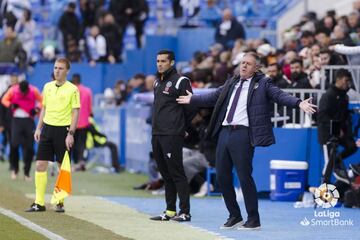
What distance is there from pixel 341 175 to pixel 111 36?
1462 centimetres

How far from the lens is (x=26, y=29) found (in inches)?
1278

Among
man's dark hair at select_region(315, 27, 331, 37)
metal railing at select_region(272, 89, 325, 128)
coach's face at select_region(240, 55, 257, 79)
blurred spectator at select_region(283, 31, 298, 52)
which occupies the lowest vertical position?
metal railing at select_region(272, 89, 325, 128)

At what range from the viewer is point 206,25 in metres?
31.9

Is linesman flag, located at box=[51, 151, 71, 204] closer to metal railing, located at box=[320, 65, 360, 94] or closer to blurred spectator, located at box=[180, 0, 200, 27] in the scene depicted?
metal railing, located at box=[320, 65, 360, 94]

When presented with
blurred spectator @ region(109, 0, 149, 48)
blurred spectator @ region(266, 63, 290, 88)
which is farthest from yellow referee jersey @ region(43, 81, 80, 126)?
blurred spectator @ region(109, 0, 149, 48)

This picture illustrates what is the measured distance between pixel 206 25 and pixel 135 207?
49.2 ft

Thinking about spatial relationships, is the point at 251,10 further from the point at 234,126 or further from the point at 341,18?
the point at 234,126

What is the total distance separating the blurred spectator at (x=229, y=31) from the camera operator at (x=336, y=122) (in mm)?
9919

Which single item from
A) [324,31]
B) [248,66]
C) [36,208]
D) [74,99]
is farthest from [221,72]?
[248,66]

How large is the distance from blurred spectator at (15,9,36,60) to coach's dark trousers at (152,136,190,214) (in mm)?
16929

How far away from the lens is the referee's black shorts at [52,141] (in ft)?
52.9

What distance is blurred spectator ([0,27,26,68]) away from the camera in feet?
99.0

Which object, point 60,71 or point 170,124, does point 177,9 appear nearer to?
point 60,71

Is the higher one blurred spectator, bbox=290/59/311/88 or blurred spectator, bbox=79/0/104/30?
blurred spectator, bbox=79/0/104/30
